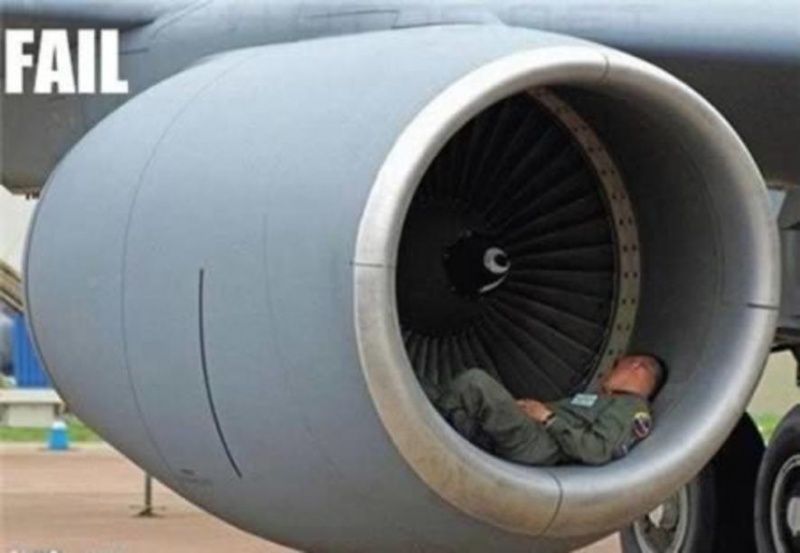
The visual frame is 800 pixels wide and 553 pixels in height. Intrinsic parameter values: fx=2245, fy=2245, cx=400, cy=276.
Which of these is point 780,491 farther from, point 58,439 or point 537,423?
point 58,439

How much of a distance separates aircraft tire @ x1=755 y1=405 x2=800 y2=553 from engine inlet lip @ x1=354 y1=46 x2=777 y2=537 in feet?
9.95

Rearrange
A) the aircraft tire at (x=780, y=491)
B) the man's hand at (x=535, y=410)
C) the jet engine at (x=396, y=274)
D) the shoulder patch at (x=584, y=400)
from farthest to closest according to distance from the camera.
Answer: the aircraft tire at (x=780, y=491) < the shoulder patch at (x=584, y=400) < the man's hand at (x=535, y=410) < the jet engine at (x=396, y=274)

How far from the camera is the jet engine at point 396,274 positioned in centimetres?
475

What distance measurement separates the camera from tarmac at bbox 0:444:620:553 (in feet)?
35.4

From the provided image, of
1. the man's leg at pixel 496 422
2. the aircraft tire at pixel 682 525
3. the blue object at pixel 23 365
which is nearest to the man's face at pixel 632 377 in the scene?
the man's leg at pixel 496 422

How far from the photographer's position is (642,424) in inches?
206

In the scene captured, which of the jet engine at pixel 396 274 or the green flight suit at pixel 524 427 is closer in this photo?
the jet engine at pixel 396 274

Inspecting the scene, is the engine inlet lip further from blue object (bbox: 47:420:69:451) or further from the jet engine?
blue object (bbox: 47:420:69:451)

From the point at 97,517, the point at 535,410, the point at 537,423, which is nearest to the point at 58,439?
the point at 97,517

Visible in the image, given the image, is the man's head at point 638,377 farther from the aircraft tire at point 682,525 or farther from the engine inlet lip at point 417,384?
the aircraft tire at point 682,525

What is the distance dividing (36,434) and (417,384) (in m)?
16.8

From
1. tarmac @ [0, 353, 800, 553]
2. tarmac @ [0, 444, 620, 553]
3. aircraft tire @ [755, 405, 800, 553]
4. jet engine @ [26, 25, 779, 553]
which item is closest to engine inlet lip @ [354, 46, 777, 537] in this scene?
jet engine @ [26, 25, 779, 553]

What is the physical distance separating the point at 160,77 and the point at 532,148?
119cm

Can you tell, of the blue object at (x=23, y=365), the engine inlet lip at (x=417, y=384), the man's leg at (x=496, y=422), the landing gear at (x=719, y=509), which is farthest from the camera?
the blue object at (x=23, y=365)
